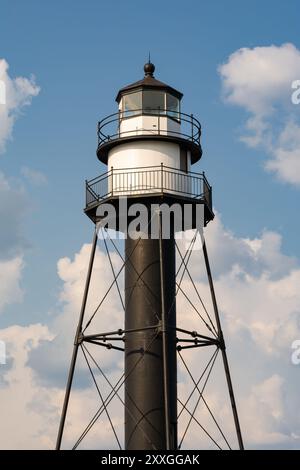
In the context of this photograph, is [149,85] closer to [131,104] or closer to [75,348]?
[131,104]

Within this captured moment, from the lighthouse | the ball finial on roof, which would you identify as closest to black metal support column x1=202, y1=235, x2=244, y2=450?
the lighthouse

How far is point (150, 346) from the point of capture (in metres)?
39.3

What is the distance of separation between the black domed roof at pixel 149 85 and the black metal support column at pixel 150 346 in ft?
18.7

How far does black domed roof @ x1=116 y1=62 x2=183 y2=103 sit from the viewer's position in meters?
41.1

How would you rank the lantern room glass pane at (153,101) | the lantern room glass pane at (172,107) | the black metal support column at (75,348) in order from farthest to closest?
the lantern room glass pane at (172,107) → the lantern room glass pane at (153,101) → the black metal support column at (75,348)

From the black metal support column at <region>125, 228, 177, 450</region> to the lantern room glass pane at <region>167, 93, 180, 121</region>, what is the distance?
4.82 meters

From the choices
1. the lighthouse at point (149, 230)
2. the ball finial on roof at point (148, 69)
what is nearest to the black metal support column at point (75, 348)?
the lighthouse at point (149, 230)

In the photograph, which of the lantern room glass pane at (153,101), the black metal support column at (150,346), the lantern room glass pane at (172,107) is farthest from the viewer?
the lantern room glass pane at (172,107)

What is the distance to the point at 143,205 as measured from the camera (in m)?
40.1

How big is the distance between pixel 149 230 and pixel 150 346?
4419mm

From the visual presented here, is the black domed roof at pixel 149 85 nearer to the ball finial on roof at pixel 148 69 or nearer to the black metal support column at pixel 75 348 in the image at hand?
the ball finial on roof at pixel 148 69

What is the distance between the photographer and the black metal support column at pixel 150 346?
1519 inches

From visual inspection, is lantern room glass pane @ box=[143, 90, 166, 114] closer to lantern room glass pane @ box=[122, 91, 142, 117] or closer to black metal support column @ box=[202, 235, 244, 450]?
lantern room glass pane @ box=[122, 91, 142, 117]
